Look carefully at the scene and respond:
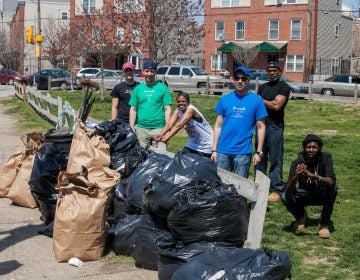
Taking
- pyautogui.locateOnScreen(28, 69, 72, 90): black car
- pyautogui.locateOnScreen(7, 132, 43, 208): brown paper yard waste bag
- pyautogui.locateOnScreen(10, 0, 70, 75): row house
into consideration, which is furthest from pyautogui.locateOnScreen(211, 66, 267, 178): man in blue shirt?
pyautogui.locateOnScreen(10, 0, 70, 75): row house

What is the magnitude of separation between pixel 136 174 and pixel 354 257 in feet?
7.16

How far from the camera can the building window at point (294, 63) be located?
156 ft

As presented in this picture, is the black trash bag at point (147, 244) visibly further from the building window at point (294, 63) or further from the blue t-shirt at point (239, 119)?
the building window at point (294, 63)

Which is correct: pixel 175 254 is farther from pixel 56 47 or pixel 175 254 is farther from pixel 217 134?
pixel 56 47

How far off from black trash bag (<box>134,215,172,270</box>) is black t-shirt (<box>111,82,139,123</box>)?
3.24 m

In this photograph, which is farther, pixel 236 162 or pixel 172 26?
pixel 172 26

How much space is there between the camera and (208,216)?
4.60m

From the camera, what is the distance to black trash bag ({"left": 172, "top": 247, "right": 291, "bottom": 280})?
12.9ft

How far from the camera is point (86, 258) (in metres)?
5.33

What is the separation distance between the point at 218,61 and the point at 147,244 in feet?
157

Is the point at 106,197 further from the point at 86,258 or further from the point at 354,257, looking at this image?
the point at 354,257

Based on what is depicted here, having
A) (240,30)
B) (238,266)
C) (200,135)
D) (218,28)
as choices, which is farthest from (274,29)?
(238,266)

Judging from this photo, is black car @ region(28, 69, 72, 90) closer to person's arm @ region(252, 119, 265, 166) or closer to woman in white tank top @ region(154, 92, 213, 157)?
woman in white tank top @ region(154, 92, 213, 157)

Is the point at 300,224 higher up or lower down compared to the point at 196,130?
lower down
